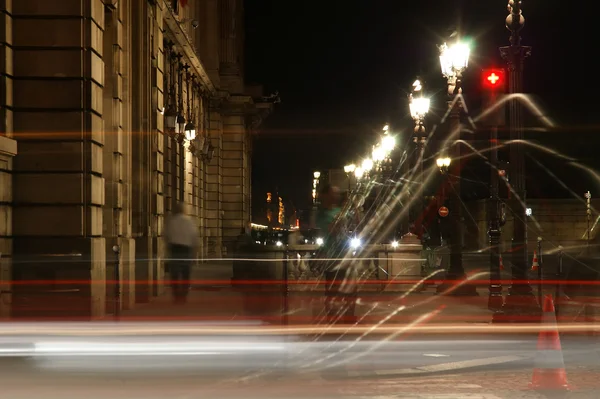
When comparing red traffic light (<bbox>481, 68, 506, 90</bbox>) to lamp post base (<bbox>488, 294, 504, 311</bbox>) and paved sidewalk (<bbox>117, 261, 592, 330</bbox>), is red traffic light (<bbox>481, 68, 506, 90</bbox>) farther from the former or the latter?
paved sidewalk (<bbox>117, 261, 592, 330</bbox>)

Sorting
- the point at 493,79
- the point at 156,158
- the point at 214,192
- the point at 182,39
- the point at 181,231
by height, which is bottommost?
the point at 181,231

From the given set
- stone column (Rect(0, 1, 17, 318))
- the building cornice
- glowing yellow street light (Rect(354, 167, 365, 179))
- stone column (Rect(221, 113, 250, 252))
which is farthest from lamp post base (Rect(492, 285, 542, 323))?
glowing yellow street light (Rect(354, 167, 365, 179))

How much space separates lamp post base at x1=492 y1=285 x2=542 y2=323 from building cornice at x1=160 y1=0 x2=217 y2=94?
13.3 meters

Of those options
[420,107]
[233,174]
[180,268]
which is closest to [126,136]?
[180,268]

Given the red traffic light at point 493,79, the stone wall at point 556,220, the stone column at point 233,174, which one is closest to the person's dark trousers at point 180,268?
the red traffic light at point 493,79

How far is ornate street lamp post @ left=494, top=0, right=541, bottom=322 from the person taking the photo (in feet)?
51.8

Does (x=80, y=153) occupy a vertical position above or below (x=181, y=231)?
above

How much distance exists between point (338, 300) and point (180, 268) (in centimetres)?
444

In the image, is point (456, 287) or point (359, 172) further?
point (359, 172)

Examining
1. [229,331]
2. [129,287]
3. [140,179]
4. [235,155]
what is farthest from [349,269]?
[235,155]

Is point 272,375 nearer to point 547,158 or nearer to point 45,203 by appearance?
point 45,203

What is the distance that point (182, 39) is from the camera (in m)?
30.2

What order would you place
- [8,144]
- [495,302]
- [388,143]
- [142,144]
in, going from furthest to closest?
[388,143] < [142,144] < [495,302] < [8,144]

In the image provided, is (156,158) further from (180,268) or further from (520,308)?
(520,308)
